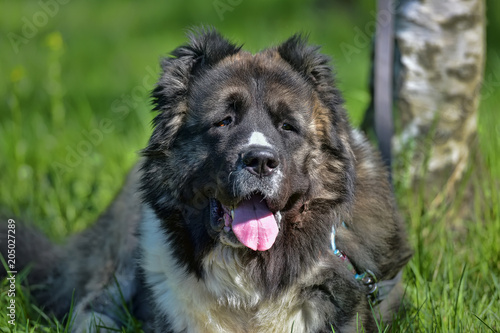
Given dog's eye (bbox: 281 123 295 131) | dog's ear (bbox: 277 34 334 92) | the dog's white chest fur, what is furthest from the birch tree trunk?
the dog's white chest fur

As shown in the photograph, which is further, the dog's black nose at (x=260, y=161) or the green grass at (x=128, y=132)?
the green grass at (x=128, y=132)

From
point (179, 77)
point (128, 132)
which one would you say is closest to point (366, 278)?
point (179, 77)

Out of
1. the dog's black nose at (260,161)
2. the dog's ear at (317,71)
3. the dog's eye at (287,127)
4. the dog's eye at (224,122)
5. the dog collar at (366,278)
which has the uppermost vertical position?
the dog's ear at (317,71)

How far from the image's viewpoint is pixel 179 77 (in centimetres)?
312

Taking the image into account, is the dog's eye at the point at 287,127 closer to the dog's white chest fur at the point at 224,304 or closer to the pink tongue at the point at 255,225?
the pink tongue at the point at 255,225

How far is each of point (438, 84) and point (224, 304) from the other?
2251 mm

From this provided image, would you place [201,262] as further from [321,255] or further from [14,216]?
[14,216]

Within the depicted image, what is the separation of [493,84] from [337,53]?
9.62ft

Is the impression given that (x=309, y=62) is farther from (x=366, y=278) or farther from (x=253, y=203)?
(x=366, y=278)

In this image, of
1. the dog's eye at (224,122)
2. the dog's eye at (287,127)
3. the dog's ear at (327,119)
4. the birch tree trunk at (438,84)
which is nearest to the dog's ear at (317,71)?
the dog's ear at (327,119)

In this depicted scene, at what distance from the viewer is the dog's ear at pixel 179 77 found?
307cm

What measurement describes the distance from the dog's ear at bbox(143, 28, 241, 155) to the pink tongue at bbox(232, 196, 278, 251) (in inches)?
20.4

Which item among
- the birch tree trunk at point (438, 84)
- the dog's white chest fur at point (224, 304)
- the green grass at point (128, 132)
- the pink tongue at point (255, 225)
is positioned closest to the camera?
the pink tongue at point (255, 225)

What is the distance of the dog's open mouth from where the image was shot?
2.85 m
